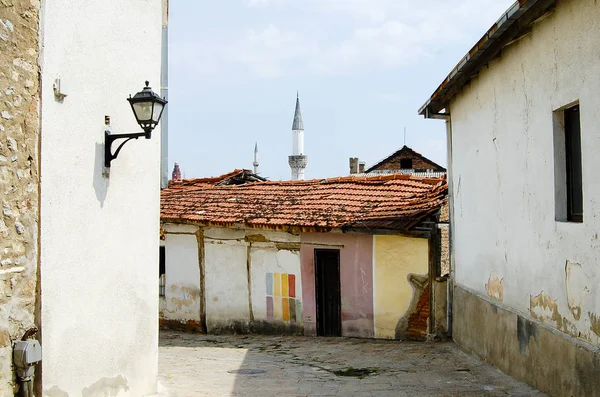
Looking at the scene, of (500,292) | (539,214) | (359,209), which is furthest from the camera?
(359,209)

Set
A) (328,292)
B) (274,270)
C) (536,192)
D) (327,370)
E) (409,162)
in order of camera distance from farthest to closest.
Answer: (409,162) < (274,270) < (328,292) < (327,370) < (536,192)

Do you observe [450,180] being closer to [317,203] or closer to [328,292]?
[328,292]

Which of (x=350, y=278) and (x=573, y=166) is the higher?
(x=573, y=166)

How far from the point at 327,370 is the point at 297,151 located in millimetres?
37132

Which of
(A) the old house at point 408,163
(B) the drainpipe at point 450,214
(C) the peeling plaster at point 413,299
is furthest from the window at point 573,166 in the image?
(A) the old house at point 408,163

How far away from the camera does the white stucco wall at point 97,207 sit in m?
5.88

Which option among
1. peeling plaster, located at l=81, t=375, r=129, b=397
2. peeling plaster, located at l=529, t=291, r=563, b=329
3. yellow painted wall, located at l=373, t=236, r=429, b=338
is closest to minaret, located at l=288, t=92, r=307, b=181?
yellow painted wall, located at l=373, t=236, r=429, b=338

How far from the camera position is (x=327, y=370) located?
10.3 metres

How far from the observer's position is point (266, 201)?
17.0 meters

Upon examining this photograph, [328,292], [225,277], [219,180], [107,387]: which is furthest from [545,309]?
[219,180]

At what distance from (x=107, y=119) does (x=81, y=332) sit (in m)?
2.07

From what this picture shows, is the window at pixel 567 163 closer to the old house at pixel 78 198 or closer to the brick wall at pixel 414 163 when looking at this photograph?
the old house at pixel 78 198

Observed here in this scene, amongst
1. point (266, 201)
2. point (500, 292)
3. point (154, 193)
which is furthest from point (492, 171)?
point (266, 201)

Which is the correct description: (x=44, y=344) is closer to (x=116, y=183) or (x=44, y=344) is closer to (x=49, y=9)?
(x=116, y=183)
